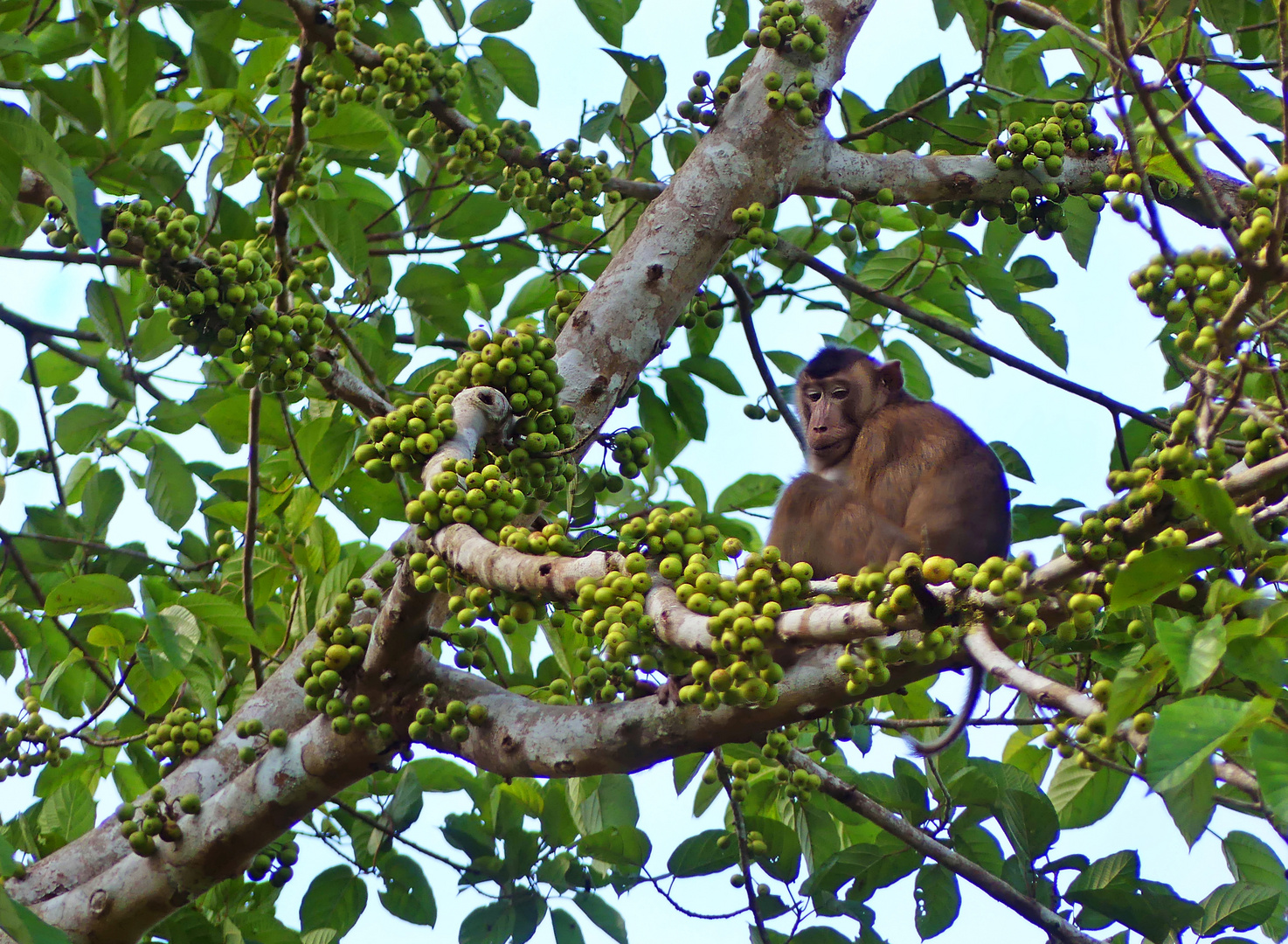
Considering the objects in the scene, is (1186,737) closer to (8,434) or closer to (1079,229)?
(1079,229)

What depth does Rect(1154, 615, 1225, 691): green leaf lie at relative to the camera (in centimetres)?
147

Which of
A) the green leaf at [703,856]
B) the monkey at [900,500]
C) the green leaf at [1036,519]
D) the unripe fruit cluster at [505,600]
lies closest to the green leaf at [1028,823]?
the monkey at [900,500]

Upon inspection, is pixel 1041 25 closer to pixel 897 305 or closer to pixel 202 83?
pixel 897 305

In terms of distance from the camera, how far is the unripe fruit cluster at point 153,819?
2.87 meters

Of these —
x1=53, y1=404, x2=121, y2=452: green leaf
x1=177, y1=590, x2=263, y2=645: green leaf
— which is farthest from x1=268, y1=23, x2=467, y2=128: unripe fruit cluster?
x1=177, y1=590, x2=263, y2=645: green leaf

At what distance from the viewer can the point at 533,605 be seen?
7.64 ft

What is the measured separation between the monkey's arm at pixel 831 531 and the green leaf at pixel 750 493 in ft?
2.42

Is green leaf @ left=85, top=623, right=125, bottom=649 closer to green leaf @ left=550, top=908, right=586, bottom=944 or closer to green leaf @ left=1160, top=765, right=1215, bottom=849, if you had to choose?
green leaf @ left=550, top=908, right=586, bottom=944

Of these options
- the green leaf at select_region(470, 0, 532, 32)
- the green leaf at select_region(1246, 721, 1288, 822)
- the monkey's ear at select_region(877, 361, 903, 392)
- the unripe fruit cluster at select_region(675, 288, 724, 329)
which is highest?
the green leaf at select_region(470, 0, 532, 32)

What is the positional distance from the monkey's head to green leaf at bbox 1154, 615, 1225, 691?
2.84m

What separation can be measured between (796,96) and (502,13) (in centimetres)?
123

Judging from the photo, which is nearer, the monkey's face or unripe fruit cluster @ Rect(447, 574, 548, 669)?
unripe fruit cluster @ Rect(447, 574, 548, 669)

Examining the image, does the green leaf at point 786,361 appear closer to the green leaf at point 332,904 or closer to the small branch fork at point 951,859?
the small branch fork at point 951,859

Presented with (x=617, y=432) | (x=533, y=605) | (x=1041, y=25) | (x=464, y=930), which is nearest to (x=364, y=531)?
(x=617, y=432)
